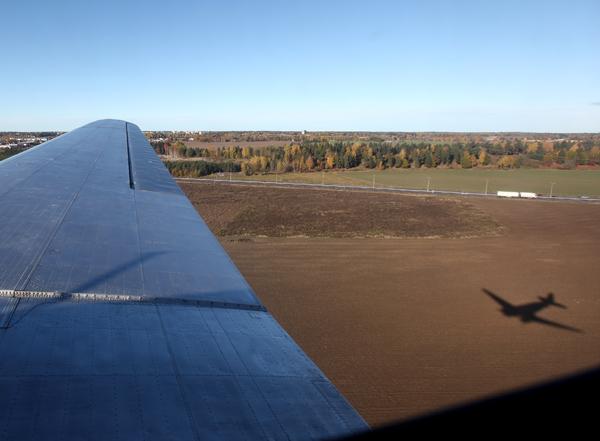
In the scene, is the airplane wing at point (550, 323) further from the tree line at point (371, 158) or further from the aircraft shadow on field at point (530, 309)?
the tree line at point (371, 158)

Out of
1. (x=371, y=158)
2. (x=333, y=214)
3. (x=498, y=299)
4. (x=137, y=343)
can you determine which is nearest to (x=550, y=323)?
(x=498, y=299)

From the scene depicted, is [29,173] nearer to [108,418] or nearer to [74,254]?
[74,254]

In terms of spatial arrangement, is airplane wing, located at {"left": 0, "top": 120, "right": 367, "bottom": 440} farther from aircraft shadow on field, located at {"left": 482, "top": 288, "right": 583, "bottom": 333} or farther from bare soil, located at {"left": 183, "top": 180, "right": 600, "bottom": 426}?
aircraft shadow on field, located at {"left": 482, "top": 288, "right": 583, "bottom": 333}

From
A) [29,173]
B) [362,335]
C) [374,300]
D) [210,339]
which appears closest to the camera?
[210,339]

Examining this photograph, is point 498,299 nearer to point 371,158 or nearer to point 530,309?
point 530,309

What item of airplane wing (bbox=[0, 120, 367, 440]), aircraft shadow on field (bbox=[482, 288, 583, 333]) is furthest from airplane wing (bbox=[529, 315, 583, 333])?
airplane wing (bbox=[0, 120, 367, 440])

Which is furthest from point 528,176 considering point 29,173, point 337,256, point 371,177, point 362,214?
point 29,173
